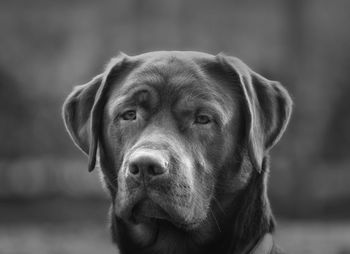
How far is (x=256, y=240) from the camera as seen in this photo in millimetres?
4684

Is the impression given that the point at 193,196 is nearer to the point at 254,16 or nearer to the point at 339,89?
the point at 339,89

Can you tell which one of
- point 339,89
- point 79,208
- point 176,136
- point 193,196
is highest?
point 176,136

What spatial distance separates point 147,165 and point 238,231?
0.78 metres

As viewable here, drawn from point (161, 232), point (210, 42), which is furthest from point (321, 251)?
point (210, 42)

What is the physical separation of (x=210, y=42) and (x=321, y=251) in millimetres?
7120

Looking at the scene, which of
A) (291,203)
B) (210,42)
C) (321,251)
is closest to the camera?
(321,251)

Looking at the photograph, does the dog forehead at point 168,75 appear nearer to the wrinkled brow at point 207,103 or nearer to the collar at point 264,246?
the wrinkled brow at point 207,103

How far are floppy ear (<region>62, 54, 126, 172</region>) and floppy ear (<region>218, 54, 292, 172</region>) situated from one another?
2.43 feet

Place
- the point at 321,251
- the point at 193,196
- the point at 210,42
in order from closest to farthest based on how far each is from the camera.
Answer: the point at 193,196 → the point at 321,251 → the point at 210,42

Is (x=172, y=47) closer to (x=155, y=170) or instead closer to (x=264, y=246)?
(x=264, y=246)

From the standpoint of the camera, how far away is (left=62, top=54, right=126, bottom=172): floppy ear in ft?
16.3

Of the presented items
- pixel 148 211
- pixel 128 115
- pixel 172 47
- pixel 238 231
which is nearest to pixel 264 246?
pixel 238 231

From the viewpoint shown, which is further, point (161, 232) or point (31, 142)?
point (31, 142)

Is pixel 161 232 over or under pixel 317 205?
over
